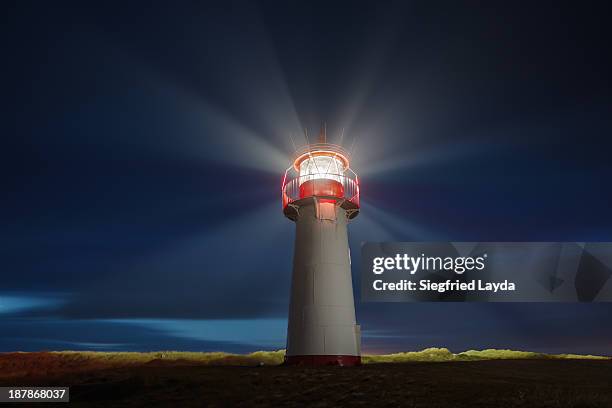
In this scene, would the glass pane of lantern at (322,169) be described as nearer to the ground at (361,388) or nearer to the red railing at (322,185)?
the red railing at (322,185)

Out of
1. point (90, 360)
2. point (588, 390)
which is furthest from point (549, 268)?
point (90, 360)

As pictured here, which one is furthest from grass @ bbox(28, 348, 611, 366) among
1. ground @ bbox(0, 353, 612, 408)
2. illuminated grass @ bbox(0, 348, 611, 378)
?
ground @ bbox(0, 353, 612, 408)

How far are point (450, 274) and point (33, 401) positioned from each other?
781 inches

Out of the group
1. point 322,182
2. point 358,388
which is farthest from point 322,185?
point 358,388

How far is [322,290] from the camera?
79.2 feet

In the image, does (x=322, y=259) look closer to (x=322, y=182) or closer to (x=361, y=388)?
(x=322, y=182)

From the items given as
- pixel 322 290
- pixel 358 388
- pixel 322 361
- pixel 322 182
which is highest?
pixel 322 182

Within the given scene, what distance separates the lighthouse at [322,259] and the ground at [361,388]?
2.94 m

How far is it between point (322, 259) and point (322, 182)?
12.9 feet

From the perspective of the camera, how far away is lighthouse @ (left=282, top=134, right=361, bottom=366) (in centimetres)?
2344

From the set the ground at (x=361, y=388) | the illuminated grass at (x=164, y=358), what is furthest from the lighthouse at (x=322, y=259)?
the illuminated grass at (x=164, y=358)

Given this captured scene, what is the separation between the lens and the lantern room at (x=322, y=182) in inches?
997

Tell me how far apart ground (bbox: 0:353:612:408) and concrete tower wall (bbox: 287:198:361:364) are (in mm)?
2894

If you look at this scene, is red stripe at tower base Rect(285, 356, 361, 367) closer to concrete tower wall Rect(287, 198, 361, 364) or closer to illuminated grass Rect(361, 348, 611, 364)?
concrete tower wall Rect(287, 198, 361, 364)
